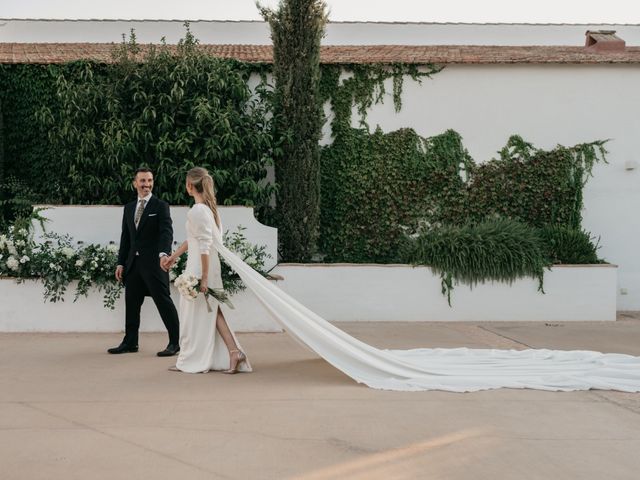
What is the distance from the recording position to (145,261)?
9.50m

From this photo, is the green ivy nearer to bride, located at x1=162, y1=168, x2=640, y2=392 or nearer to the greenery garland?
the greenery garland

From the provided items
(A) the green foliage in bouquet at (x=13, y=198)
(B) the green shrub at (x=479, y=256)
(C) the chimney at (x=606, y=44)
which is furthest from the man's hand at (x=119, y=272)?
(C) the chimney at (x=606, y=44)

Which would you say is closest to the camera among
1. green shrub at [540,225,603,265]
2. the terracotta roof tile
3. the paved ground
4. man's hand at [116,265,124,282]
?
the paved ground

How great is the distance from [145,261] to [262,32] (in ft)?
42.0

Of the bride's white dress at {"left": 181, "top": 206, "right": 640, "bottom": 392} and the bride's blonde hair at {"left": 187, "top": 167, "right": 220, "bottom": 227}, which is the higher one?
the bride's blonde hair at {"left": 187, "top": 167, "right": 220, "bottom": 227}

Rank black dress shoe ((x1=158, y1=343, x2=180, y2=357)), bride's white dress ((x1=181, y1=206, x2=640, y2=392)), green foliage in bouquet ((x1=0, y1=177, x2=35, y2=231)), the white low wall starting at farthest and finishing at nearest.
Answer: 1. green foliage in bouquet ((x1=0, y1=177, x2=35, y2=231))
2. the white low wall
3. black dress shoe ((x1=158, y1=343, x2=180, y2=357))
4. bride's white dress ((x1=181, y1=206, x2=640, y2=392))

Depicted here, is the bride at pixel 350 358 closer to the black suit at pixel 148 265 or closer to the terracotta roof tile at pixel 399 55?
the black suit at pixel 148 265

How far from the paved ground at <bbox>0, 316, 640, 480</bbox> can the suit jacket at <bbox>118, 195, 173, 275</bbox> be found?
3.77ft

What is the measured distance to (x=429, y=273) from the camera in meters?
12.9

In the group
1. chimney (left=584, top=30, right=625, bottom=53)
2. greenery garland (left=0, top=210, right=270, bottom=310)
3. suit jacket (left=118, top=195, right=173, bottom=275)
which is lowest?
greenery garland (left=0, top=210, right=270, bottom=310)

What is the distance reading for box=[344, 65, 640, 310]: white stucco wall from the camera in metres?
14.9

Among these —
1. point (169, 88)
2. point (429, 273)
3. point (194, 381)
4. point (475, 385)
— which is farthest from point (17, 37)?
point (475, 385)

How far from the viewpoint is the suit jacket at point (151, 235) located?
31.2 ft

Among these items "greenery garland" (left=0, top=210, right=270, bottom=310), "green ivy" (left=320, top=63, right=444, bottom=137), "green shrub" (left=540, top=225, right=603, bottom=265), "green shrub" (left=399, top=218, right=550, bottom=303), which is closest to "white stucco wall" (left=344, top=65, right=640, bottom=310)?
"green ivy" (left=320, top=63, right=444, bottom=137)
